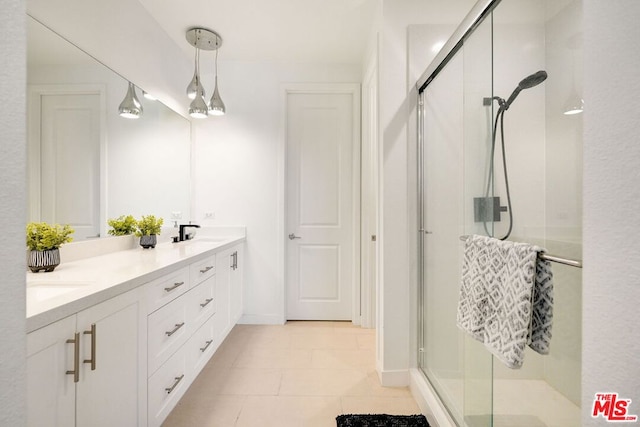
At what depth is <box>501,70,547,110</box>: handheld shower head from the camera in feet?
4.54

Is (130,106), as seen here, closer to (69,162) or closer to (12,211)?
(69,162)

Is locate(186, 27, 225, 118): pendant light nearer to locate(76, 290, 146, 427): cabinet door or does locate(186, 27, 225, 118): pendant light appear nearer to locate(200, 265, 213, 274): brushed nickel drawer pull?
locate(200, 265, 213, 274): brushed nickel drawer pull

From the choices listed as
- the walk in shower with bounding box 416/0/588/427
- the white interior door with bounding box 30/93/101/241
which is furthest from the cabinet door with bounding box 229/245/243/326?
the walk in shower with bounding box 416/0/588/427

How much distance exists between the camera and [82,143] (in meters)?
1.87

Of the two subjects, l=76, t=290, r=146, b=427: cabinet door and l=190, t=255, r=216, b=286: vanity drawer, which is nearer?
l=76, t=290, r=146, b=427: cabinet door

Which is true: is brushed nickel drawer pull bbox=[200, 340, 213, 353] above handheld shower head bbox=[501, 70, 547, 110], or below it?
below

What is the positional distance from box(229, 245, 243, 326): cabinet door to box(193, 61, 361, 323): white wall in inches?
7.4

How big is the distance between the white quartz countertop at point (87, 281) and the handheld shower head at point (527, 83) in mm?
1740

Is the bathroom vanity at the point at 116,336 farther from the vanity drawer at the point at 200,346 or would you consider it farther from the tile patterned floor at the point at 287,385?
the tile patterned floor at the point at 287,385

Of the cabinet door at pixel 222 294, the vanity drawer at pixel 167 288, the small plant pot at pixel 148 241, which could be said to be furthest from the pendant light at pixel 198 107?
the vanity drawer at pixel 167 288

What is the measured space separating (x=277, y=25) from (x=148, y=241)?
2.01 meters

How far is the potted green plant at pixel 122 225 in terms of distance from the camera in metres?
2.16

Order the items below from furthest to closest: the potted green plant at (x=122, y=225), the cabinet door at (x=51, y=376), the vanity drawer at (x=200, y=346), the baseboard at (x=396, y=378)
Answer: the potted green plant at (x=122, y=225) < the baseboard at (x=396, y=378) < the vanity drawer at (x=200, y=346) < the cabinet door at (x=51, y=376)

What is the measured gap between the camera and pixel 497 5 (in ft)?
4.13
